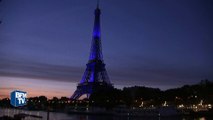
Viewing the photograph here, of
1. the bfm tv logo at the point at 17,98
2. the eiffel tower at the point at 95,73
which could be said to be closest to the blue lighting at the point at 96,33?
the eiffel tower at the point at 95,73

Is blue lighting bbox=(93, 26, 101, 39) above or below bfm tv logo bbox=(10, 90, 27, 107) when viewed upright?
above

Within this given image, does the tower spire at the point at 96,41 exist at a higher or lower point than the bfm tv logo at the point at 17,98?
higher

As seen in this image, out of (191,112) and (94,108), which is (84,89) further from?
(191,112)

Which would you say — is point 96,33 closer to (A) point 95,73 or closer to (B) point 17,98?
(A) point 95,73

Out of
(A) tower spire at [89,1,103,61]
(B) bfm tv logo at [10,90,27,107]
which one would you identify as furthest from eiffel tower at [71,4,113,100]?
(B) bfm tv logo at [10,90,27,107]

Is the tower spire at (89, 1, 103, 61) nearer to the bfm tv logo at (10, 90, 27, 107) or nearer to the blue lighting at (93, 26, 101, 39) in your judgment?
the blue lighting at (93, 26, 101, 39)

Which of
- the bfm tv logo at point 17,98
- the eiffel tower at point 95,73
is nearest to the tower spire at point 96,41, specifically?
the eiffel tower at point 95,73

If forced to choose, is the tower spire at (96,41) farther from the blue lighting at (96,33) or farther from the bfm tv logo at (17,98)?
the bfm tv logo at (17,98)

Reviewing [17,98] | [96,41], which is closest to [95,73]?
[96,41]

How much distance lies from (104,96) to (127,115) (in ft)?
45.3

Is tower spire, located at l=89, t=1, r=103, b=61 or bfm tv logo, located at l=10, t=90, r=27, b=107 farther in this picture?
tower spire, located at l=89, t=1, r=103, b=61

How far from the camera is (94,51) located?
261 ft

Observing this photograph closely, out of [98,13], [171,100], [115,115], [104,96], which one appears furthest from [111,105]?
[98,13]

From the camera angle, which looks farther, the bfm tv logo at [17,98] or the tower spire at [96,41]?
the tower spire at [96,41]
